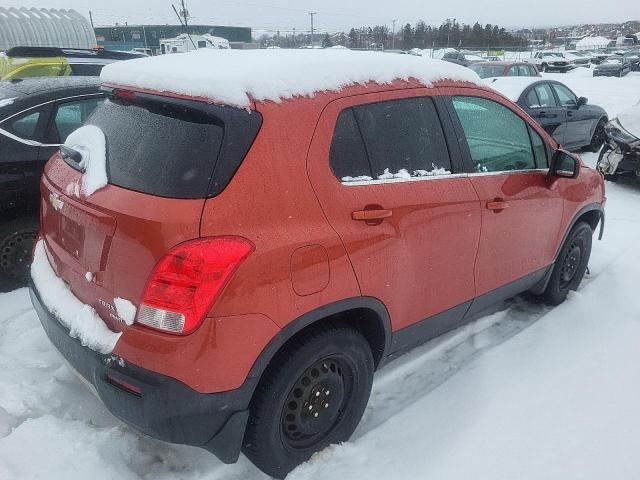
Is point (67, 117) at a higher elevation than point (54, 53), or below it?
below

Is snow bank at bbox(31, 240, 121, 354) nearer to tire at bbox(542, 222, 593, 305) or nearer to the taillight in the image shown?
the taillight

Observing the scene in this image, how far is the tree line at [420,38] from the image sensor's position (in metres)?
75.7

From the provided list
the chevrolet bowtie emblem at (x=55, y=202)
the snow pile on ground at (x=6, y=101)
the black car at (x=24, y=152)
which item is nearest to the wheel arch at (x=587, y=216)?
the chevrolet bowtie emblem at (x=55, y=202)

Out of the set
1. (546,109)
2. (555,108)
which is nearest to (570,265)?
(546,109)

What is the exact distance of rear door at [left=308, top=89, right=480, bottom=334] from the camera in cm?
227

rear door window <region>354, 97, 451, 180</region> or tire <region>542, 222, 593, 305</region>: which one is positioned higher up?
rear door window <region>354, 97, 451, 180</region>

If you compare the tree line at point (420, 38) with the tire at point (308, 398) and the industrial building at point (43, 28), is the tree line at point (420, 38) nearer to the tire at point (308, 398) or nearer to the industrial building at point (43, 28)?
the industrial building at point (43, 28)

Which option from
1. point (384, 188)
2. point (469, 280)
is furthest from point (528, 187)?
point (384, 188)

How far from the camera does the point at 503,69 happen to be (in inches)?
491

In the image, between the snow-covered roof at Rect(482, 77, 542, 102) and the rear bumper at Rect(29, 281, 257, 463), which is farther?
the snow-covered roof at Rect(482, 77, 542, 102)

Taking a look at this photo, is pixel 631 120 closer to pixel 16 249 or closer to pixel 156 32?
pixel 16 249

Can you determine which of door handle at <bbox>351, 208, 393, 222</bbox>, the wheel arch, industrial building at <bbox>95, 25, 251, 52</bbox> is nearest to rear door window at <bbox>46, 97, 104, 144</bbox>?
door handle at <bbox>351, 208, 393, 222</bbox>

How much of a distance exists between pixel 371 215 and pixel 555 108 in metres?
8.42

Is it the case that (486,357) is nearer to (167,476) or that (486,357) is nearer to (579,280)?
(579,280)
